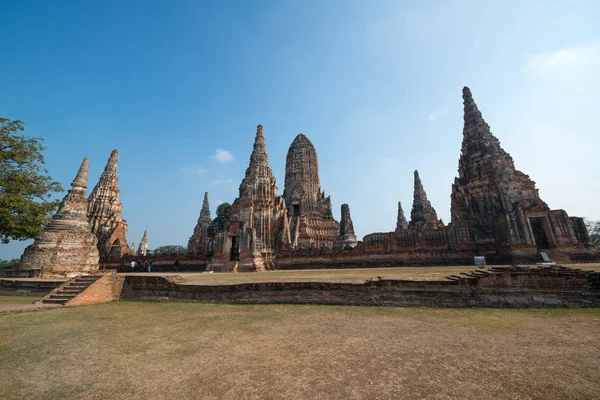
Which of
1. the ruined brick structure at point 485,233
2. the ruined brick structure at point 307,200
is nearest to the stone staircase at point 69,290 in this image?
the ruined brick structure at point 485,233

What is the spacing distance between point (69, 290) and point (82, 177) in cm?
1378

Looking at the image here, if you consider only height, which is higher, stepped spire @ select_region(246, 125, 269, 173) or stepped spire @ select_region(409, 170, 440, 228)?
stepped spire @ select_region(246, 125, 269, 173)

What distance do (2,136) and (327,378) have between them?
24.2 metres

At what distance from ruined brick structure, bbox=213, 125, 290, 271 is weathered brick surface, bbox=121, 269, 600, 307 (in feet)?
37.5

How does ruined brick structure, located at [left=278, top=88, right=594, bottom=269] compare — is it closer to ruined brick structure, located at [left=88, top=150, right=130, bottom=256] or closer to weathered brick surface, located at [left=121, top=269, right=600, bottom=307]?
weathered brick surface, located at [left=121, top=269, right=600, bottom=307]

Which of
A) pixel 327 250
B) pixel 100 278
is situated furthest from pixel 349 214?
pixel 100 278

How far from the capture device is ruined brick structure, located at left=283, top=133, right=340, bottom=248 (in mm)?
35219

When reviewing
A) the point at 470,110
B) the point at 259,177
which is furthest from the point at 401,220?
the point at 259,177

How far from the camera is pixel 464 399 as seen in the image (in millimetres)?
2025

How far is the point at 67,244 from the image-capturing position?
1529 cm

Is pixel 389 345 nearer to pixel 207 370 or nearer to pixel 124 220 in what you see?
pixel 207 370

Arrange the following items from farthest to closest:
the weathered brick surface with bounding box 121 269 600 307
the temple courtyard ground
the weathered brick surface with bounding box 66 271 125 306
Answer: the weathered brick surface with bounding box 66 271 125 306, the temple courtyard ground, the weathered brick surface with bounding box 121 269 600 307

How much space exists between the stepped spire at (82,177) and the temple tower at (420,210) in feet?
123

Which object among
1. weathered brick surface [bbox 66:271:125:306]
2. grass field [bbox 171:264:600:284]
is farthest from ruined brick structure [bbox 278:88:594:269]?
weathered brick surface [bbox 66:271:125:306]
